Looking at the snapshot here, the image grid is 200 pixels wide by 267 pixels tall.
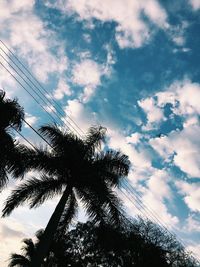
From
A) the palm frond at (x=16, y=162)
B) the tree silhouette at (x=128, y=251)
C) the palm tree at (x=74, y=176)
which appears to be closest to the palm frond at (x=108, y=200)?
the palm tree at (x=74, y=176)

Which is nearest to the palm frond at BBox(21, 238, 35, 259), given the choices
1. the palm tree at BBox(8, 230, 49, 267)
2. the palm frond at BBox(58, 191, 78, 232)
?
the palm tree at BBox(8, 230, 49, 267)

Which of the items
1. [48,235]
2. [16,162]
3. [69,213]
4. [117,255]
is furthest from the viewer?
[117,255]

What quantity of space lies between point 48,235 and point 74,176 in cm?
325

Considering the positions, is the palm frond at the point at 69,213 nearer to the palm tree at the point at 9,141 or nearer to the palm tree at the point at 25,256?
the palm tree at the point at 9,141

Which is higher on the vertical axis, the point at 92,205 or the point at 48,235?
the point at 92,205

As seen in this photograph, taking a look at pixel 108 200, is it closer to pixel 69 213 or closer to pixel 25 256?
pixel 69 213

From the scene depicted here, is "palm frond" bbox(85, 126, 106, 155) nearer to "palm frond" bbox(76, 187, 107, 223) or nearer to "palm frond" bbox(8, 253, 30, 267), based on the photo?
"palm frond" bbox(76, 187, 107, 223)

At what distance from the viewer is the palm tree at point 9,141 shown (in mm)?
15836

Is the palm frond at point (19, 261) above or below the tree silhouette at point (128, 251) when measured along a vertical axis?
below

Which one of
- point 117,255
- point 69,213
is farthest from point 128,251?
point 69,213

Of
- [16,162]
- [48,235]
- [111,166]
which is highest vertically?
[111,166]

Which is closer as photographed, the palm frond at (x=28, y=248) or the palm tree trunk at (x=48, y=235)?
the palm tree trunk at (x=48, y=235)

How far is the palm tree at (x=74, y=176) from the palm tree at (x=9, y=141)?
2.50 feet

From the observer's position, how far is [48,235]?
48.6ft
